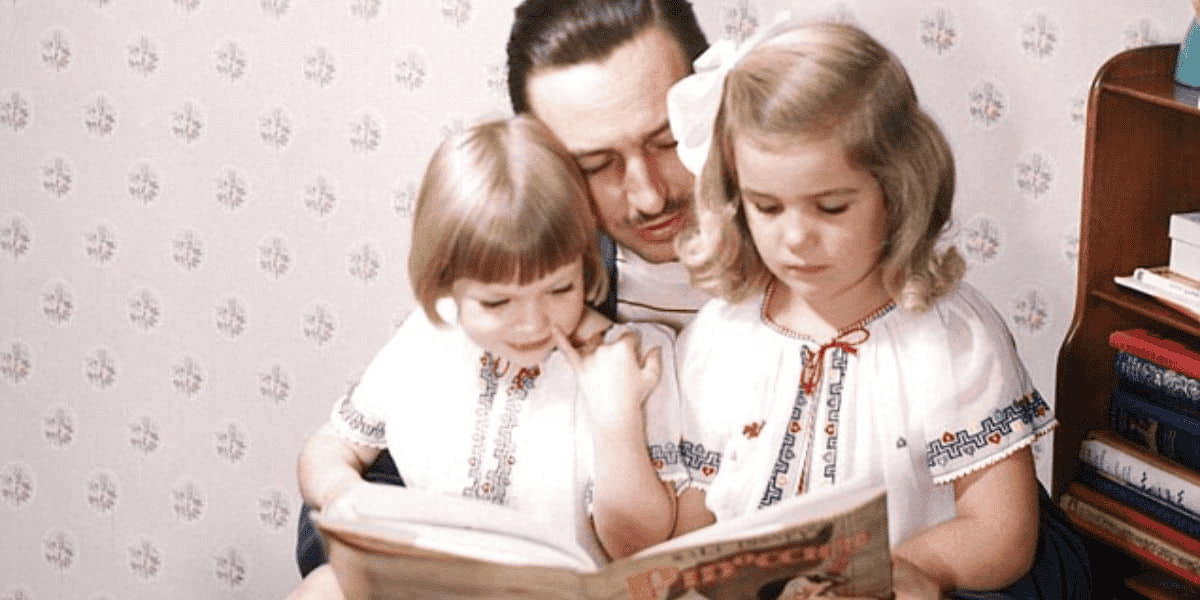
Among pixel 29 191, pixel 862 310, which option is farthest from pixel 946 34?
pixel 29 191

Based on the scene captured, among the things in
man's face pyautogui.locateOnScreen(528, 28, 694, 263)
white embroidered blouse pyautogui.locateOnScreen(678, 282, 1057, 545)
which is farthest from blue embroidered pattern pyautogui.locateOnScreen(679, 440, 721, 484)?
man's face pyautogui.locateOnScreen(528, 28, 694, 263)

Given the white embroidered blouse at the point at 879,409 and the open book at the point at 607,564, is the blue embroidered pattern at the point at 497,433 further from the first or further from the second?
the white embroidered blouse at the point at 879,409

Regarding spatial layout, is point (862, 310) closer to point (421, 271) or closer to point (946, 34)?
point (946, 34)

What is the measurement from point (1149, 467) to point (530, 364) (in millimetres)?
739

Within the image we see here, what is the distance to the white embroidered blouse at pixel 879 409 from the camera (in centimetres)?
167

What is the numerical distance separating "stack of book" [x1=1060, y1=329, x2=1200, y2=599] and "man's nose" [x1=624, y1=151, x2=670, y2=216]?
606 mm

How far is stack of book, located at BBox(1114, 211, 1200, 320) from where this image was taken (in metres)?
1.92

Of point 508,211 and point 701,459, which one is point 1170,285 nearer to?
point 701,459

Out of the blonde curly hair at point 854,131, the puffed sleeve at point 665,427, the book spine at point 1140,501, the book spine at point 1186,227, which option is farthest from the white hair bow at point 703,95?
the book spine at point 1140,501

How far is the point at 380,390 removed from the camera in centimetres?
186

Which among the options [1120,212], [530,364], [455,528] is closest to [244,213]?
[530,364]

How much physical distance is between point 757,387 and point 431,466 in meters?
0.35

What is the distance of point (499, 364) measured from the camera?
1771mm

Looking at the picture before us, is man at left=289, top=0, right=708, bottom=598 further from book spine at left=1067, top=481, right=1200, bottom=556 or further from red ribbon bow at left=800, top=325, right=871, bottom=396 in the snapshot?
book spine at left=1067, top=481, right=1200, bottom=556
